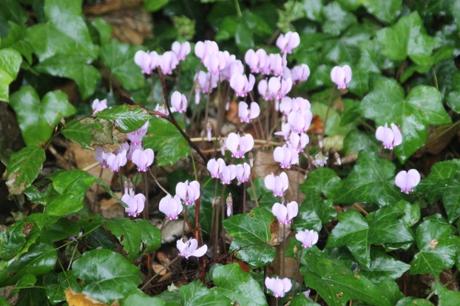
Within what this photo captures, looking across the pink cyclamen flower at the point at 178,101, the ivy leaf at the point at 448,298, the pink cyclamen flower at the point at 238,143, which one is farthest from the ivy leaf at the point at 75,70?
the ivy leaf at the point at 448,298

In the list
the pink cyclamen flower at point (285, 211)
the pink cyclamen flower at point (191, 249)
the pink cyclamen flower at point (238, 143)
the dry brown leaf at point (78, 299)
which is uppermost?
the pink cyclamen flower at point (238, 143)

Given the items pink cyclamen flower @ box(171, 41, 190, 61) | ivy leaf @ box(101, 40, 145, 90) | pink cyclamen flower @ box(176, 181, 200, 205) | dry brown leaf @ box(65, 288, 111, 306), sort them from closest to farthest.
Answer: dry brown leaf @ box(65, 288, 111, 306) < pink cyclamen flower @ box(176, 181, 200, 205) < pink cyclamen flower @ box(171, 41, 190, 61) < ivy leaf @ box(101, 40, 145, 90)

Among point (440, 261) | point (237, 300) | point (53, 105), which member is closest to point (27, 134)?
point (53, 105)

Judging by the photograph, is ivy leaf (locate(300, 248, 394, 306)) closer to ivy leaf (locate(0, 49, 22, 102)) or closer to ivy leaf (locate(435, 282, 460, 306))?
ivy leaf (locate(435, 282, 460, 306))

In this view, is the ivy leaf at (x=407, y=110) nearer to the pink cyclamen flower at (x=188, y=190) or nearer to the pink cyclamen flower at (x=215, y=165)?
the pink cyclamen flower at (x=215, y=165)

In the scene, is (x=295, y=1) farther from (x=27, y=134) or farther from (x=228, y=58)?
(x=27, y=134)

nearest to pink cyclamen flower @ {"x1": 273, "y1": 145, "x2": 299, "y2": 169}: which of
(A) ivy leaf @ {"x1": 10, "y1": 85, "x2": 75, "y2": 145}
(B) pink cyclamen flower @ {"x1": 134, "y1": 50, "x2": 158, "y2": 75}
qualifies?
(B) pink cyclamen flower @ {"x1": 134, "y1": 50, "x2": 158, "y2": 75}
